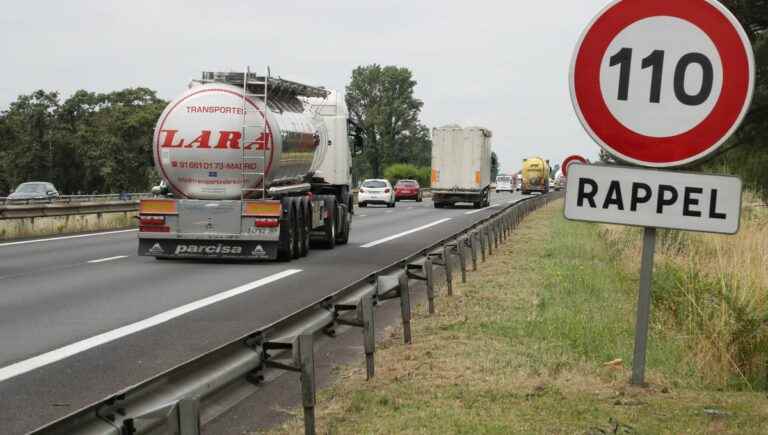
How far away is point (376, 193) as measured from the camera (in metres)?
56.6

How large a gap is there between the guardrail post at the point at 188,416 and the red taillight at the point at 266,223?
51.1 feet

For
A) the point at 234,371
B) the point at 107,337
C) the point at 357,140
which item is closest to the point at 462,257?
the point at 107,337

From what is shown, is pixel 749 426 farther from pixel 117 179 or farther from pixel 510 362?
pixel 117 179

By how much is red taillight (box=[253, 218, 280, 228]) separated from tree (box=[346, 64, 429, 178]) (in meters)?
123

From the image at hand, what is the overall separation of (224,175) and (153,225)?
160 centimetres

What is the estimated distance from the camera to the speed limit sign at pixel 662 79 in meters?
5.14

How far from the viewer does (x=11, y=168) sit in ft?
309

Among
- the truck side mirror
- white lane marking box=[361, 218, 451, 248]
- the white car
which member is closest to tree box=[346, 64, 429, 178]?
the white car

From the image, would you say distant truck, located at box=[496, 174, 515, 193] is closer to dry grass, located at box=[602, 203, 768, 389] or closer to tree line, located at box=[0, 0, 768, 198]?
tree line, located at box=[0, 0, 768, 198]

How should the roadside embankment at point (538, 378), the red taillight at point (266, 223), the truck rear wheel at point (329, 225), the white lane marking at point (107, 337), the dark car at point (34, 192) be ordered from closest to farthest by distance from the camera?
1. the roadside embankment at point (538, 378)
2. the white lane marking at point (107, 337)
3. the red taillight at point (266, 223)
4. the truck rear wheel at point (329, 225)
5. the dark car at point (34, 192)

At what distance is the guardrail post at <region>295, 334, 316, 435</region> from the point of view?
5.62 metres

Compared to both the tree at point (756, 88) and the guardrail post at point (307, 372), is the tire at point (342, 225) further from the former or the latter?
the guardrail post at point (307, 372)

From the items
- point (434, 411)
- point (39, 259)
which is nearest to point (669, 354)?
point (434, 411)

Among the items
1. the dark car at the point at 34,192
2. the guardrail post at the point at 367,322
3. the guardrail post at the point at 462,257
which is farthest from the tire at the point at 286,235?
the dark car at the point at 34,192
